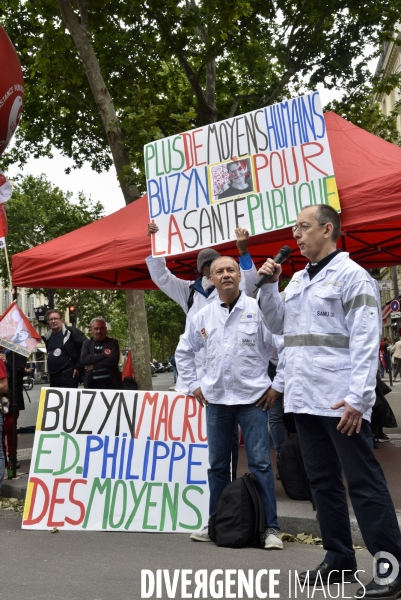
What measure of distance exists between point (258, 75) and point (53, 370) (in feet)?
32.0

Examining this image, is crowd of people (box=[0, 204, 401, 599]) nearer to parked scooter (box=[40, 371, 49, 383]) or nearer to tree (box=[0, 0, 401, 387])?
tree (box=[0, 0, 401, 387])

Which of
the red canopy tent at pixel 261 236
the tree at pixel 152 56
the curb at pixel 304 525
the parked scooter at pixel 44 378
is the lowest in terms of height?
the curb at pixel 304 525

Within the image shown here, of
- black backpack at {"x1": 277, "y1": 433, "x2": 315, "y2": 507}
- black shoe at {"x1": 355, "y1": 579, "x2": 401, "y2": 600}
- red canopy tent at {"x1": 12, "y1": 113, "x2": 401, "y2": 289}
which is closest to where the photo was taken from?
black shoe at {"x1": 355, "y1": 579, "x2": 401, "y2": 600}

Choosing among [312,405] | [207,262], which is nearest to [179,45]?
[207,262]

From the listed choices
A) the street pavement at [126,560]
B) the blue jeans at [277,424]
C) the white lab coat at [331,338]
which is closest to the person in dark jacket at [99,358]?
the blue jeans at [277,424]

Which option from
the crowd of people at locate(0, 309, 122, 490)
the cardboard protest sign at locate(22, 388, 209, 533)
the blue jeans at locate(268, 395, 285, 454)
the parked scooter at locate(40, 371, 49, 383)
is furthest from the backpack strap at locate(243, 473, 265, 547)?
the parked scooter at locate(40, 371, 49, 383)

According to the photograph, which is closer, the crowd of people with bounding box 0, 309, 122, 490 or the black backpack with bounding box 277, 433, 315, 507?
the black backpack with bounding box 277, 433, 315, 507

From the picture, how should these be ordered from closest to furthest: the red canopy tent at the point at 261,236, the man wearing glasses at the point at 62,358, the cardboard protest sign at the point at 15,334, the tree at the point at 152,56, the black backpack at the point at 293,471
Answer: the black backpack at the point at 293,471
the red canopy tent at the point at 261,236
the cardboard protest sign at the point at 15,334
the man wearing glasses at the point at 62,358
the tree at the point at 152,56

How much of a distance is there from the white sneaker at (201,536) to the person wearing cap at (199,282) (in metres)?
1.01

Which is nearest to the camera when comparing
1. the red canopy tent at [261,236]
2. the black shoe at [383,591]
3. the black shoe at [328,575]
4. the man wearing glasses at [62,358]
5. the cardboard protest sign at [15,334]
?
the black shoe at [383,591]

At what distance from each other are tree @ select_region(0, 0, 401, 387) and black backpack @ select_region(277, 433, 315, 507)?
27.9 ft

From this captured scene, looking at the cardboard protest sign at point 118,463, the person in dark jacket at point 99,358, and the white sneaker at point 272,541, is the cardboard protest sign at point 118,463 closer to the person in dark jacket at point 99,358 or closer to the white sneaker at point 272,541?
the white sneaker at point 272,541

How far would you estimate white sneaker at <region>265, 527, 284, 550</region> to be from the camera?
17.2 ft

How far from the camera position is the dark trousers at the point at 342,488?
3920mm
